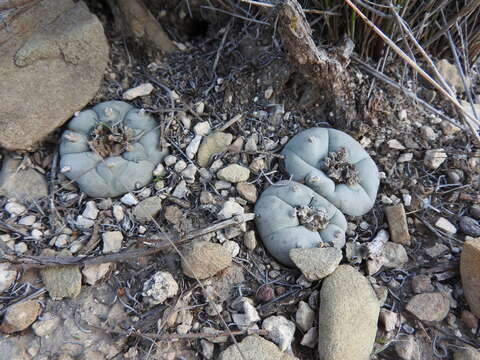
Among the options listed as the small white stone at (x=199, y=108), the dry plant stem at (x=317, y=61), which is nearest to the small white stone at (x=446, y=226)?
the dry plant stem at (x=317, y=61)

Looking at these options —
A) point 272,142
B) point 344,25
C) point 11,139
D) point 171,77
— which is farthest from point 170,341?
point 344,25

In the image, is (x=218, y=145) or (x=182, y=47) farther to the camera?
(x=182, y=47)

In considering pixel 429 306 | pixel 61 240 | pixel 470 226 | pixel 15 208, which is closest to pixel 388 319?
pixel 429 306

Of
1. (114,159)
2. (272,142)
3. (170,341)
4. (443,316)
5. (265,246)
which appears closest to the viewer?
(170,341)

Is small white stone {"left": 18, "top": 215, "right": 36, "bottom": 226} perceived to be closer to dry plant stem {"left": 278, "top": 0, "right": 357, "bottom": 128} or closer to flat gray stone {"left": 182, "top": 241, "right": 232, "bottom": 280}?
flat gray stone {"left": 182, "top": 241, "right": 232, "bottom": 280}

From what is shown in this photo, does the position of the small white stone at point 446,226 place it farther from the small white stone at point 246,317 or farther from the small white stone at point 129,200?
the small white stone at point 129,200

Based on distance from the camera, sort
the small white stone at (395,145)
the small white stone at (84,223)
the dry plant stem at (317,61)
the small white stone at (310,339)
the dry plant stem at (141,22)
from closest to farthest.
Answer: 1. the small white stone at (310,339)
2. the dry plant stem at (317,61)
3. the small white stone at (84,223)
4. the small white stone at (395,145)
5. the dry plant stem at (141,22)

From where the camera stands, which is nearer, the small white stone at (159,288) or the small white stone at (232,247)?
the small white stone at (159,288)

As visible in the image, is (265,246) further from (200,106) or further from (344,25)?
(344,25)
